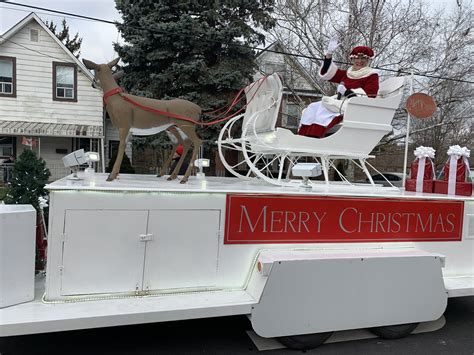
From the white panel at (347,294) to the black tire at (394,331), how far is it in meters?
0.11

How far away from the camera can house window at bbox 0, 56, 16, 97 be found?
15.4 m

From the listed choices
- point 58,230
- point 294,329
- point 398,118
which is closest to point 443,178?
point 294,329

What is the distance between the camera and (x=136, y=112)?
371 cm

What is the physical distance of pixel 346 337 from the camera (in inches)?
142

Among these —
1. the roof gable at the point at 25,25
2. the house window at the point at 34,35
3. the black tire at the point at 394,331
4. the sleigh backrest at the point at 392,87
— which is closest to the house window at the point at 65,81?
the roof gable at the point at 25,25

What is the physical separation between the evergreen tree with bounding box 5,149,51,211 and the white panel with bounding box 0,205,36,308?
4.61ft

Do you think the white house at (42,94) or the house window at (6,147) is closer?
the white house at (42,94)

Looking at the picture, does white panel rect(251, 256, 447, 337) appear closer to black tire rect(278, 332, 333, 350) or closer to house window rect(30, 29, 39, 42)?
black tire rect(278, 332, 333, 350)

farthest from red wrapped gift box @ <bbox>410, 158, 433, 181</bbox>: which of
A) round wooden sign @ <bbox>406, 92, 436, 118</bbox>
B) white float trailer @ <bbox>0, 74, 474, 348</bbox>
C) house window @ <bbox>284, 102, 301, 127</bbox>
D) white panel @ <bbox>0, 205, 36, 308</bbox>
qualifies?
house window @ <bbox>284, 102, 301, 127</bbox>

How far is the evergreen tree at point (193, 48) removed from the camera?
13148 mm

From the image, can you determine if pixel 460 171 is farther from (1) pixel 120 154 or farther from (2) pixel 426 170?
(1) pixel 120 154

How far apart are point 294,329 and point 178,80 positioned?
11473 mm

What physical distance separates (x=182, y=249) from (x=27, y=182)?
2301mm

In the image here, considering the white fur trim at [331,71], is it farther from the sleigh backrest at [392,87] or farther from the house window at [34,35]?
the house window at [34,35]
